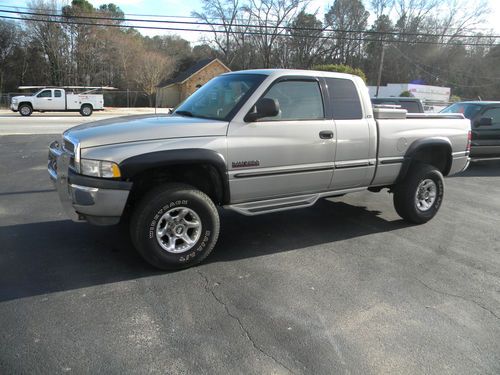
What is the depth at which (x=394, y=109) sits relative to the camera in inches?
225

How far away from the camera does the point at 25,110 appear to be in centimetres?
3078

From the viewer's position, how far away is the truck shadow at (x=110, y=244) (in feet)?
13.3

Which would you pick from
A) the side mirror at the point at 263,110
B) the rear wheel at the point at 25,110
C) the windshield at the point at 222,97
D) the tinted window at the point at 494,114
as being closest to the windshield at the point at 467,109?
the tinted window at the point at 494,114

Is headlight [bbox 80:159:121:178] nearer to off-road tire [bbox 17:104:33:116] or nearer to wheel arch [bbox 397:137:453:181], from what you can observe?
wheel arch [bbox 397:137:453:181]

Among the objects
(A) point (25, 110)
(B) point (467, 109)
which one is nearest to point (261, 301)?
(B) point (467, 109)

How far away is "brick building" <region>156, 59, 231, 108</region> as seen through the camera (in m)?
54.1

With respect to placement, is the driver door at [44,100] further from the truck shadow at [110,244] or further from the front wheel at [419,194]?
the front wheel at [419,194]

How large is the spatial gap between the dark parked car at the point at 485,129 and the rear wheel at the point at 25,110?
2881 cm

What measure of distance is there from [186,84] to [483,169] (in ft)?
152

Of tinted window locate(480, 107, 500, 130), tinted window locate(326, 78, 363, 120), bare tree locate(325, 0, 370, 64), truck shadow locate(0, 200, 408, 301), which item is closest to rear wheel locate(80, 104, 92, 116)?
tinted window locate(480, 107, 500, 130)

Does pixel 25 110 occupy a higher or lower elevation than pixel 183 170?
lower

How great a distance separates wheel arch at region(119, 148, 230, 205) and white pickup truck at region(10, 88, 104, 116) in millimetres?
30467

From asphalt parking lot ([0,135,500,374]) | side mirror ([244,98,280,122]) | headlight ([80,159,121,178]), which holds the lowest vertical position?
asphalt parking lot ([0,135,500,374])

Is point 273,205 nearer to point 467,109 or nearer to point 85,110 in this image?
point 467,109
